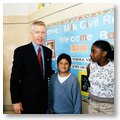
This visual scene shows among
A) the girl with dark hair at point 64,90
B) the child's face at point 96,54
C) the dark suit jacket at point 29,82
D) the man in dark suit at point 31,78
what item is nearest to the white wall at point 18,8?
the man in dark suit at point 31,78

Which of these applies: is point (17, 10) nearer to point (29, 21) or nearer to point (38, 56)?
point (29, 21)

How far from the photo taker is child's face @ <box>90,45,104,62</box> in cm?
186

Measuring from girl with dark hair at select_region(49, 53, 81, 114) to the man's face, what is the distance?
8.0 inches

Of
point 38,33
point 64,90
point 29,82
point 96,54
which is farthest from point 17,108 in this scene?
point 96,54

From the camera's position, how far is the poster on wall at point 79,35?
184 cm

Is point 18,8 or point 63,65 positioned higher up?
point 18,8

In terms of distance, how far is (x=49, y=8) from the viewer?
1919 millimetres

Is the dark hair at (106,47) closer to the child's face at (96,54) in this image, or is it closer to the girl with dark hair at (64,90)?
the child's face at (96,54)

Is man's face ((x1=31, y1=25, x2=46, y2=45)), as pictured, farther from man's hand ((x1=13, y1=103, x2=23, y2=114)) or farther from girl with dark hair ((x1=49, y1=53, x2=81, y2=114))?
man's hand ((x1=13, y1=103, x2=23, y2=114))

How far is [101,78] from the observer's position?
187cm

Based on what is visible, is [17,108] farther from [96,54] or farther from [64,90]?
[96,54]

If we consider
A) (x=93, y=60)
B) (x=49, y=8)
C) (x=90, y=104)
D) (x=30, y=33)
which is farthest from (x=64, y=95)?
(x=49, y=8)

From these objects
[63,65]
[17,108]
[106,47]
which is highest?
[106,47]

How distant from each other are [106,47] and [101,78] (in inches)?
9.1
